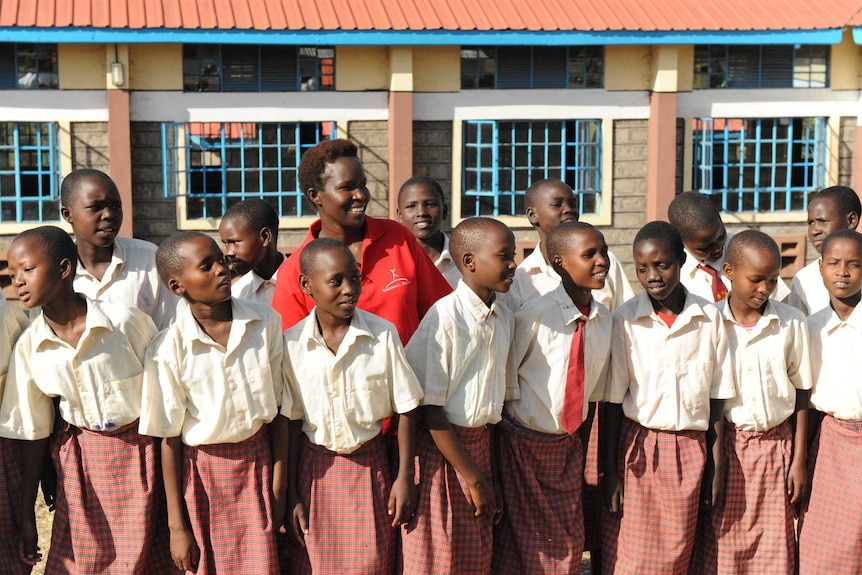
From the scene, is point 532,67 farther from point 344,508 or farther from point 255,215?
point 344,508

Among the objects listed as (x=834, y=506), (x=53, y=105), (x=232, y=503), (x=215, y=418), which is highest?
(x=53, y=105)

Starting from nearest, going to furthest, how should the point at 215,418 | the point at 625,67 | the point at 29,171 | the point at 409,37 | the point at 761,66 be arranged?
1. the point at 215,418
2. the point at 409,37
3. the point at 29,171
4. the point at 625,67
5. the point at 761,66

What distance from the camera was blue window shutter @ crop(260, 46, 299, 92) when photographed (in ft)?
31.2

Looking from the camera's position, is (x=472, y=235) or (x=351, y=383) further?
(x=472, y=235)

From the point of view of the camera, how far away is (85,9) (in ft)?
29.4

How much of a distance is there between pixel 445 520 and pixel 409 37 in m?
6.77

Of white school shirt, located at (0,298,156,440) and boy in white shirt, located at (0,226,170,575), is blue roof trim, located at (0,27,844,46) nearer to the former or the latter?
boy in white shirt, located at (0,226,170,575)

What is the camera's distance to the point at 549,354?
11.0 feet

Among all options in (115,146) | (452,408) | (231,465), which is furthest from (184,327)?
(115,146)

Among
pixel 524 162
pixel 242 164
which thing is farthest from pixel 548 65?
pixel 242 164

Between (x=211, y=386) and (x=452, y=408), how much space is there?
77 centimetres

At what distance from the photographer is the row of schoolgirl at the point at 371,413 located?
3072 millimetres

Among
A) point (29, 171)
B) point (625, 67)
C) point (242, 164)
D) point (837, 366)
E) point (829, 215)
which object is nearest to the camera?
point (837, 366)

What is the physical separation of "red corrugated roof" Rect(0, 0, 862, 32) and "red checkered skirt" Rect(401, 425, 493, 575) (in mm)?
6581
